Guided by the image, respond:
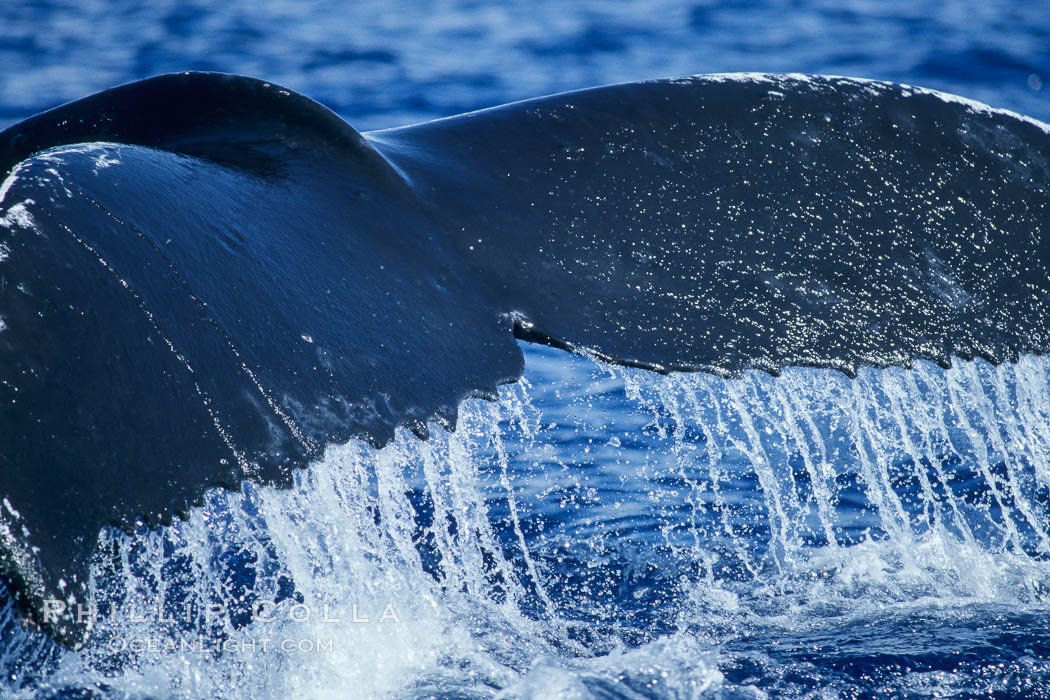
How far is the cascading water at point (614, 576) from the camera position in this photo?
334cm

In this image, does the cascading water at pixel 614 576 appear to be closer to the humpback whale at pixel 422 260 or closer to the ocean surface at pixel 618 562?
the ocean surface at pixel 618 562

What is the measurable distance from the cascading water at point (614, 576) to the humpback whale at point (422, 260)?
0.64 feet

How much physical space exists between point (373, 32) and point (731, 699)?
1228 cm

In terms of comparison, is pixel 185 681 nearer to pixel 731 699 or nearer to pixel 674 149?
pixel 731 699

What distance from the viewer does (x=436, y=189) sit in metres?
2.73

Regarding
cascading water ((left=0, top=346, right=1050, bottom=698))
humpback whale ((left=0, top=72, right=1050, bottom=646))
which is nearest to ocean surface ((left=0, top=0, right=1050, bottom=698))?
cascading water ((left=0, top=346, right=1050, bottom=698))

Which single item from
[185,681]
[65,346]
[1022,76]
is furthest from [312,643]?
[1022,76]

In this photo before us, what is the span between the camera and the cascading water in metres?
3.34

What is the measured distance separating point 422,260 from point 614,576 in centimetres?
203

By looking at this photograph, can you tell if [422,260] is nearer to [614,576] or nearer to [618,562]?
[614,576]

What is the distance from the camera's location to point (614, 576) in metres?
4.27

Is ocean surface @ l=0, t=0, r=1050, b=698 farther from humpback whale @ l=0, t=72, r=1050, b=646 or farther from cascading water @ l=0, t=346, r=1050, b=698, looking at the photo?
humpback whale @ l=0, t=72, r=1050, b=646

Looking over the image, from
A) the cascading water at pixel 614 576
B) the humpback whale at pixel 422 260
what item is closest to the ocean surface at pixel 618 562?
the cascading water at pixel 614 576

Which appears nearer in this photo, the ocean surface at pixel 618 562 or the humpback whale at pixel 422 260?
the humpback whale at pixel 422 260
